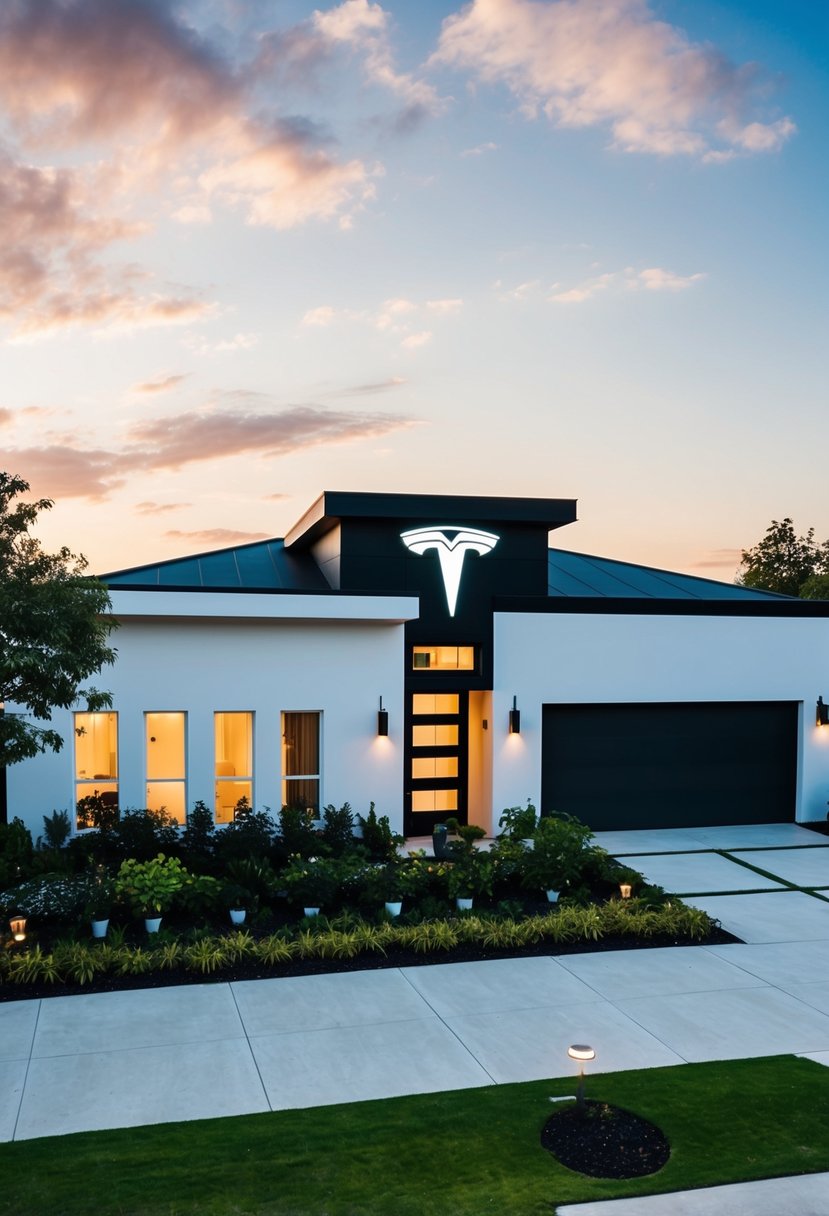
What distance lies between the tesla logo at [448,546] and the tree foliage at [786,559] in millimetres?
36312

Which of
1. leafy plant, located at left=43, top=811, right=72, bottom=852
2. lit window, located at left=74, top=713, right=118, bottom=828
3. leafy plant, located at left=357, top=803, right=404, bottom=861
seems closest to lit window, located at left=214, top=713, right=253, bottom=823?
lit window, located at left=74, top=713, right=118, bottom=828

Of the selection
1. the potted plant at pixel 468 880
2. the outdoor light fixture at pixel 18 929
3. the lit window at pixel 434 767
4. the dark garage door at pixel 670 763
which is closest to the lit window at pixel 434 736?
the lit window at pixel 434 767

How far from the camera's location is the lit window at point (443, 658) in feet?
54.2

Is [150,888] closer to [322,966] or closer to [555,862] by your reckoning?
[322,966]

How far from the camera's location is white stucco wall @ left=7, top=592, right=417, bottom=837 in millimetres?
14023

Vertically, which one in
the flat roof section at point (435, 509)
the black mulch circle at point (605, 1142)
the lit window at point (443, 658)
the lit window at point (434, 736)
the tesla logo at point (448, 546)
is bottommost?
the black mulch circle at point (605, 1142)

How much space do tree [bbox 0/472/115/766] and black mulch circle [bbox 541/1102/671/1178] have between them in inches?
237

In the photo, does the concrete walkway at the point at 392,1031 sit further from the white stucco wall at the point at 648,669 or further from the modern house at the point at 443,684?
the white stucco wall at the point at 648,669

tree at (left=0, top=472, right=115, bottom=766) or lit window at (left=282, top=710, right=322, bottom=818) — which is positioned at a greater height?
tree at (left=0, top=472, right=115, bottom=766)

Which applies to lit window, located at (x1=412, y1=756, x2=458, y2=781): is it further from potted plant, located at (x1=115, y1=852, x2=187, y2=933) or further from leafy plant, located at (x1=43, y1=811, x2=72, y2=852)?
potted plant, located at (x1=115, y1=852, x2=187, y2=933)

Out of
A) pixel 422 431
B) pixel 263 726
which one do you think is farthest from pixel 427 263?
pixel 263 726

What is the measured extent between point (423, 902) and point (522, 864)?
183 centimetres

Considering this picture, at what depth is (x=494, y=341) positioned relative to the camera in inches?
691

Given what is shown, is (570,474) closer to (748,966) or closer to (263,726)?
(263,726)
